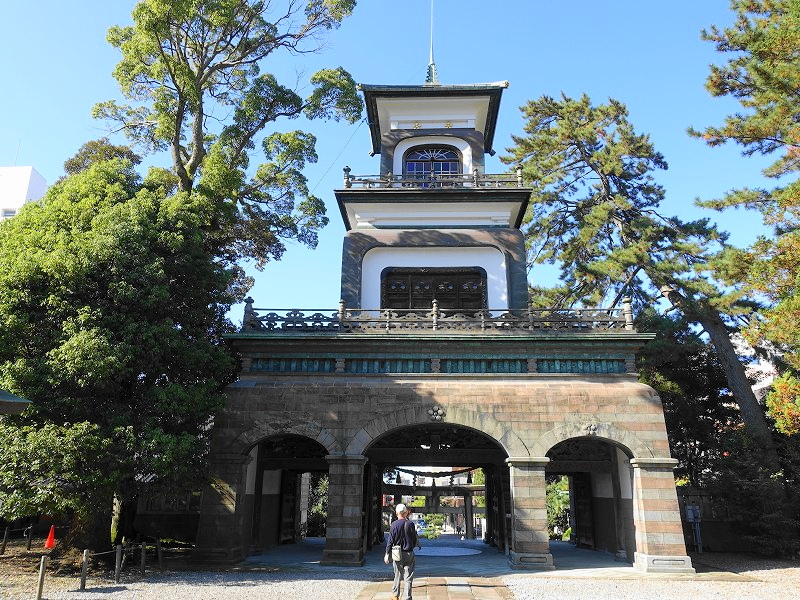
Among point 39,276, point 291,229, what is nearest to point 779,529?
point 291,229

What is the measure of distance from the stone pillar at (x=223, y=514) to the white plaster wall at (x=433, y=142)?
12.3m

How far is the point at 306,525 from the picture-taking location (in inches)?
1005

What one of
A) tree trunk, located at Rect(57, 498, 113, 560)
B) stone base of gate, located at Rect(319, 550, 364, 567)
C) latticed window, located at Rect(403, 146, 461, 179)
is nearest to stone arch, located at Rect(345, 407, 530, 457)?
stone base of gate, located at Rect(319, 550, 364, 567)

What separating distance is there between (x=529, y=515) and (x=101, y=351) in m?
11.3

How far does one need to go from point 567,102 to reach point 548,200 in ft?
18.8

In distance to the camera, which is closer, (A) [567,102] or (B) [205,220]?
(B) [205,220]

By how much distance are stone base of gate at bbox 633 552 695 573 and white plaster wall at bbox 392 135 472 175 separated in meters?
14.2

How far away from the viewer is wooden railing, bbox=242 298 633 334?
16.0m

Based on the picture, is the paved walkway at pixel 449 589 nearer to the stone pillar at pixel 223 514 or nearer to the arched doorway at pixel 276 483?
the stone pillar at pixel 223 514

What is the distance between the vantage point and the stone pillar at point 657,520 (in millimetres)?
13516

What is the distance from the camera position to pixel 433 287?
19891 millimetres

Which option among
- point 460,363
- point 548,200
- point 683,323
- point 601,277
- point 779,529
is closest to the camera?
point 460,363

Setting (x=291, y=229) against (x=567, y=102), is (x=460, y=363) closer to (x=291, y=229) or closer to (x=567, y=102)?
(x=291, y=229)

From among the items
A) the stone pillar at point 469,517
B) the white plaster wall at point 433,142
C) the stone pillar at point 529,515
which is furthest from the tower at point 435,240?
the stone pillar at point 469,517
